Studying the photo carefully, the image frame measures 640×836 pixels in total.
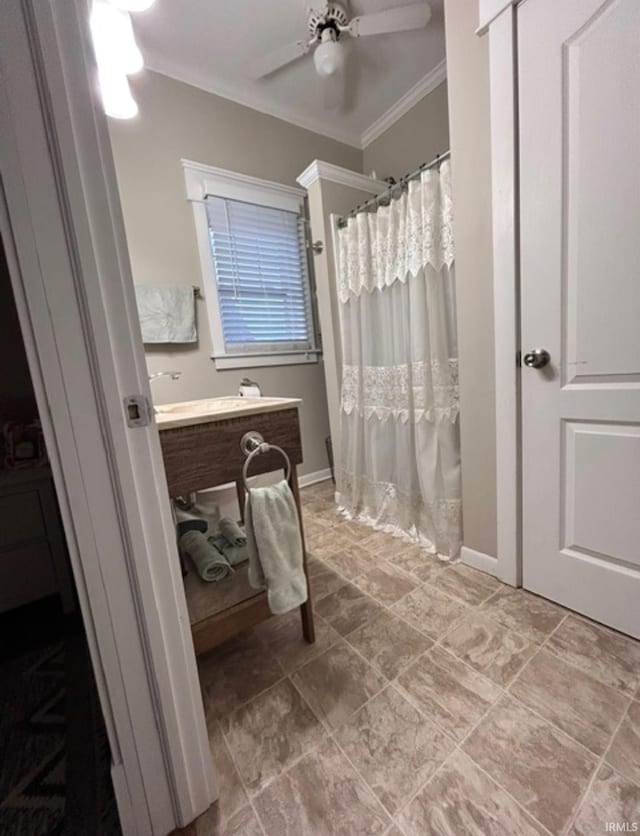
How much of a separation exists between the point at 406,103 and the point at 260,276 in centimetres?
160

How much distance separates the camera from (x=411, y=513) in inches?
70.2

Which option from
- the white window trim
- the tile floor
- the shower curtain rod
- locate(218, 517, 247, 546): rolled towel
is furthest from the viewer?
the white window trim

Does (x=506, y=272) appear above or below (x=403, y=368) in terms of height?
above

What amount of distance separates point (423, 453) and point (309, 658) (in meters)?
1.00

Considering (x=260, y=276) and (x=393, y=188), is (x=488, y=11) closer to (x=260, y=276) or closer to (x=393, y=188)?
(x=393, y=188)

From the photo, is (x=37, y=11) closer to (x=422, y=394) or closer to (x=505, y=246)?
(x=505, y=246)

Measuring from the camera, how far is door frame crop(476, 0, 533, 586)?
1.09 m

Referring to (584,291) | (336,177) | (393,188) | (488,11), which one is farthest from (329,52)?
(584,291)

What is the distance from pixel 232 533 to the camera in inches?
47.7

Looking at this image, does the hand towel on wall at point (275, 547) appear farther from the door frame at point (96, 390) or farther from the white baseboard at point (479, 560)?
the white baseboard at point (479, 560)

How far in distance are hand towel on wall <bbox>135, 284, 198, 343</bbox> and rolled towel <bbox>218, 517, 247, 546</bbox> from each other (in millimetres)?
1266

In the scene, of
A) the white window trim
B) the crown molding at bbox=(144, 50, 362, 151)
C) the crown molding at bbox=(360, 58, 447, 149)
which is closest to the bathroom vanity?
the white window trim

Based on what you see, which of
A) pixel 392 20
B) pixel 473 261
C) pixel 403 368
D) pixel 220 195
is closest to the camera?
pixel 473 261

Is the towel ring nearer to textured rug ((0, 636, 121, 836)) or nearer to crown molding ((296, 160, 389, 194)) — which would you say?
textured rug ((0, 636, 121, 836))
